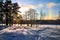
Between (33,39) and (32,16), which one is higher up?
(32,16)

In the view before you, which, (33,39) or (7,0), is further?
(7,0)

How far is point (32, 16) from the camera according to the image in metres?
8.45

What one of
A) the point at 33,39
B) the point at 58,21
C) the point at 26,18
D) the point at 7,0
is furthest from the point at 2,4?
the point at 33,39

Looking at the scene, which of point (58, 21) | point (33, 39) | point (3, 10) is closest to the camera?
point (33, 39)

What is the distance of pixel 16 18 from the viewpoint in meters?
8.63

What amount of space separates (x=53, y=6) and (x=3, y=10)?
3571 mm

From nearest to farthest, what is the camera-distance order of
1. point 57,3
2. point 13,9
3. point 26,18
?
point 57,3
point 13,9
point 26,18

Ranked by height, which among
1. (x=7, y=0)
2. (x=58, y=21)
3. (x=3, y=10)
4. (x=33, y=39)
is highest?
(x=7, y=0)

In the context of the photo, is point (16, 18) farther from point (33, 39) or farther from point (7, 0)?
point (33, 39)

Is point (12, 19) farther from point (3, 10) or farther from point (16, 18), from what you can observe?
point (3, 10)

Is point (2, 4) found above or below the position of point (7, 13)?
above

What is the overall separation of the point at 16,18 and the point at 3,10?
139 cm

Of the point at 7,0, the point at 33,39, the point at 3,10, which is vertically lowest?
the point at 33,39

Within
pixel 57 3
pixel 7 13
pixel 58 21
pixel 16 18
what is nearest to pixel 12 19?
pixel 16 18
